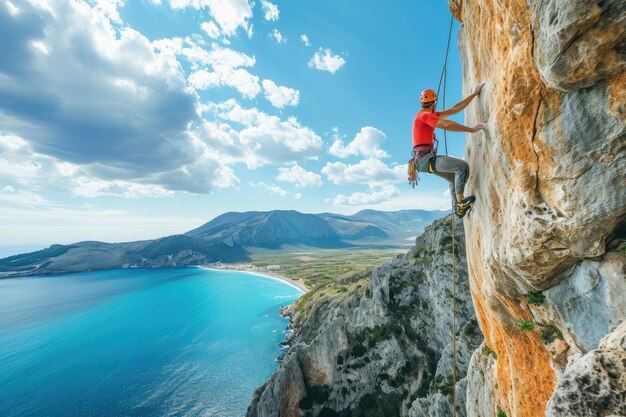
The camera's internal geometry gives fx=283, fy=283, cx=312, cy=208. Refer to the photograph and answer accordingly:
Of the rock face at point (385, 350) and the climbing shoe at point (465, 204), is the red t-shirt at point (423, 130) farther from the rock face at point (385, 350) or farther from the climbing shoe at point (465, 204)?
the rock face at point (385, 350)

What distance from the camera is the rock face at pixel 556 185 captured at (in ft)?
18.5

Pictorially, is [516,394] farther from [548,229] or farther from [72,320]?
[72,320]

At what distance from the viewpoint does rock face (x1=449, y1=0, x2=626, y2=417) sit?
5.64m

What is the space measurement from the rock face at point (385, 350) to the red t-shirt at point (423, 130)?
3063 centimetres

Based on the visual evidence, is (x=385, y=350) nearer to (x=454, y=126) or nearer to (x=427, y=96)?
(x=454, y=126)

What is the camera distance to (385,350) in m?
44.3

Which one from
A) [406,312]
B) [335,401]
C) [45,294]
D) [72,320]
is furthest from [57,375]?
[45,294]

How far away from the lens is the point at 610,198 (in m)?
6.20

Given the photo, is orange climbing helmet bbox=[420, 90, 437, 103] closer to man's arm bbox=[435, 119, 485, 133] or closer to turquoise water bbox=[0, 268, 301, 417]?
man's arm bbox=[435, 119, 485, 133]

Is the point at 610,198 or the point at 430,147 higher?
the point at 430,147

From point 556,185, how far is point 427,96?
19.4 ft

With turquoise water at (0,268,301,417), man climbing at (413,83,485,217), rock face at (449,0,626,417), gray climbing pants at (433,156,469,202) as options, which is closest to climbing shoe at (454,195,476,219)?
man climbing at (413,83,485,217)

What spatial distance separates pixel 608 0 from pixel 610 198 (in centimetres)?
393

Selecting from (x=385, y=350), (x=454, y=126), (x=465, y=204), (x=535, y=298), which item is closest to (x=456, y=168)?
Result: (x=465, y=204)
